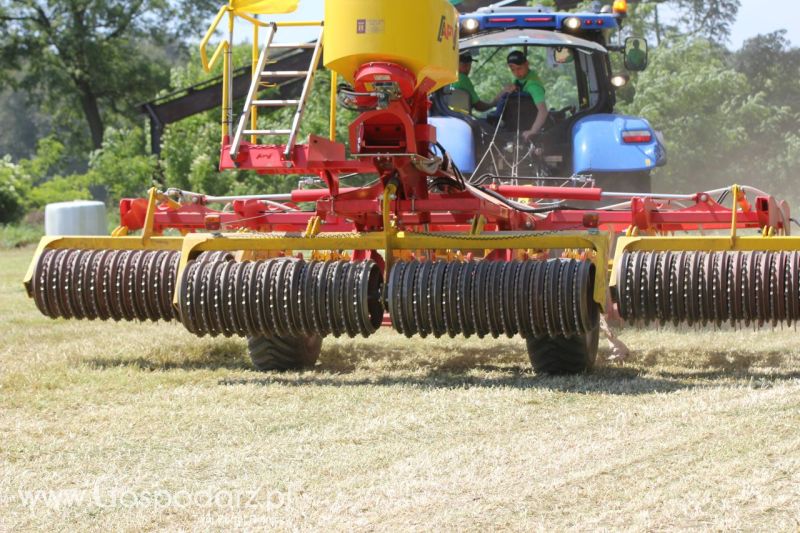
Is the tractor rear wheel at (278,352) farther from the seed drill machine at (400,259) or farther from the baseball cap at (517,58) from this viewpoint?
the baseball cap at (517,58)

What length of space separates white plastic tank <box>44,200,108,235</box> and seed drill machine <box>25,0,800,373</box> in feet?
31.2

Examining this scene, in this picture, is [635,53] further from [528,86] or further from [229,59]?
[229,59]

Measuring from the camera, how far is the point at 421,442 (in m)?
4.61

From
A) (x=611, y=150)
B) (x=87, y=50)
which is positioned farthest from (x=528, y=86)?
(x=87, y=50)

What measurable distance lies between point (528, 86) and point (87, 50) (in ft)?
72.7

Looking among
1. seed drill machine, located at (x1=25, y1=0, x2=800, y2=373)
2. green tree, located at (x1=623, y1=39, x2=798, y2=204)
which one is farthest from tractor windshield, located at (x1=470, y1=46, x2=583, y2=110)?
green tree, located at (x1=623, y1=39, x2=798, y2=204)

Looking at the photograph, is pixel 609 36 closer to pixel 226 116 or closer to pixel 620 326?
pixel 620 326

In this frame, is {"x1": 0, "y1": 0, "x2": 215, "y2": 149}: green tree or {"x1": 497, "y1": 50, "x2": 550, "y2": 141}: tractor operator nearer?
{"x1": 497, "y1": 50, "x2": 550, "y2": 141}: tractor operator

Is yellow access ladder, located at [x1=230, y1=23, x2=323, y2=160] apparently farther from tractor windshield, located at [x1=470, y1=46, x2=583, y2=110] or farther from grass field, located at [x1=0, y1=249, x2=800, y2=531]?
tractor windshield, located at [x1=470, y1=46, x2=583, y2=110]

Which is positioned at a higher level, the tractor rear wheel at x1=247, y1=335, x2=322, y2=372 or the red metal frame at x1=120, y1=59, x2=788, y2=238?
the red metal frame at x1=120, y1=59, x2=788, y2=238

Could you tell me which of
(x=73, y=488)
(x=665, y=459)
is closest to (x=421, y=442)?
(x=665, y=459)

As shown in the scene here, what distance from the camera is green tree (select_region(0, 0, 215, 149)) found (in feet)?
94.0

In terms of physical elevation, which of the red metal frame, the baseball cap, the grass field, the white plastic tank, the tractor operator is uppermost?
the baseball cap

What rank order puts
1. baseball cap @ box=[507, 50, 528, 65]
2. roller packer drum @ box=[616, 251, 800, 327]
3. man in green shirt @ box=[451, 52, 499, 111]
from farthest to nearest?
man in green shirt @ box=[451, 52, 499, 111], baseball cap @ box=[507, 50, 528, 65], roller packer drum @ box=[616, 251, 800, 327]
